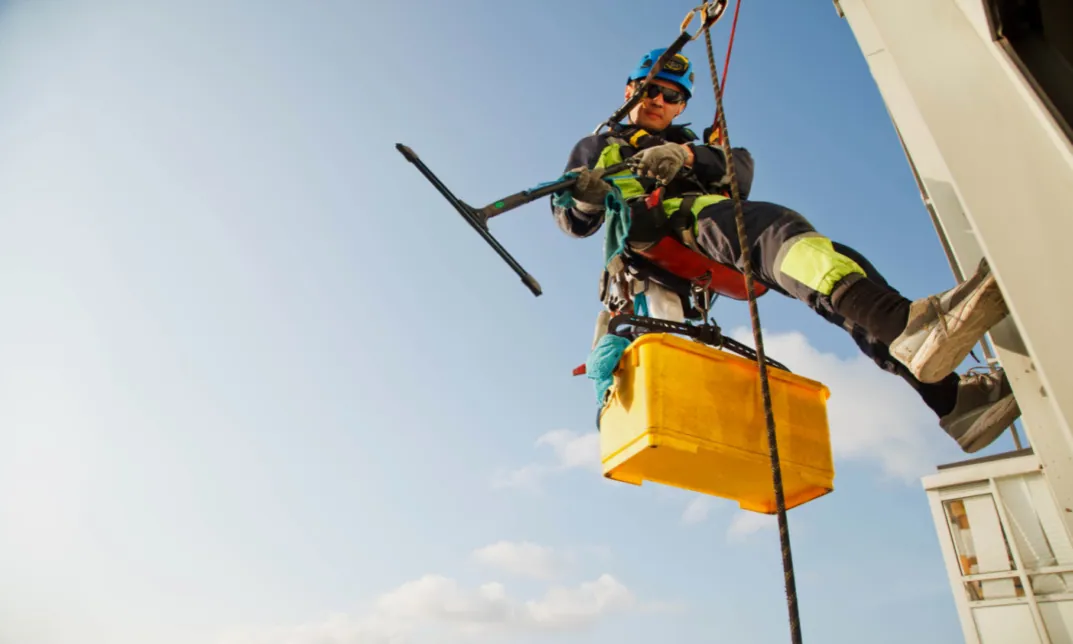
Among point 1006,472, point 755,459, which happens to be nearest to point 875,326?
point 755,459

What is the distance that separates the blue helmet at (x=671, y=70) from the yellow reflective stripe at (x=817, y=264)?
5.59ft

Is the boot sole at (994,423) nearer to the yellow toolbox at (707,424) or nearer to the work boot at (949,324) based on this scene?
the work boot at (949,324)

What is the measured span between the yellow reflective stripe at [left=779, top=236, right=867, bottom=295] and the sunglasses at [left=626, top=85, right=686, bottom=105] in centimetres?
167

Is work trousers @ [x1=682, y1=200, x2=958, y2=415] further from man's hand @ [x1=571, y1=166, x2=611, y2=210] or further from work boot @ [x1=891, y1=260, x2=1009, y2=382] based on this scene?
man's hand @ [x1=571, y1=166, x2=611, y2=210]

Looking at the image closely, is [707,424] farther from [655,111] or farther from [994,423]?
[655,111]


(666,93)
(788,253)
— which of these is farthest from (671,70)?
(788,253)

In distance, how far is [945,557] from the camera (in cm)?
498

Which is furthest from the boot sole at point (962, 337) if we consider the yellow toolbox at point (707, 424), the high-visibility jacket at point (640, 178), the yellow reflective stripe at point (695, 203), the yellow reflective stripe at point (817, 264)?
the high-visibility jacket at point (640, 178)

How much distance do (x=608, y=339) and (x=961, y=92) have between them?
5.40ft

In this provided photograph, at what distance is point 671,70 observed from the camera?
3.61m

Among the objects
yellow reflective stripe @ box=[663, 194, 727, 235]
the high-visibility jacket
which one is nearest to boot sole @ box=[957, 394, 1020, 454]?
yellow reflective stripe @ box=[663, 194, 727, 235]

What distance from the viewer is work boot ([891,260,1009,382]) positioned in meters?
1.58

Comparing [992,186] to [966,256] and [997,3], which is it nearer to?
[997,3]

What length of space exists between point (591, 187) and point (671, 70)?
103cm
